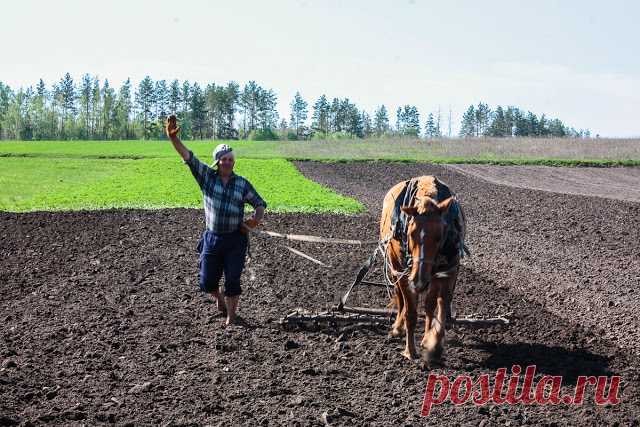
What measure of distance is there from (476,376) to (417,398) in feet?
2.51

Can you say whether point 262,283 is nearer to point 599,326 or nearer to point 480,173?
point 599,326

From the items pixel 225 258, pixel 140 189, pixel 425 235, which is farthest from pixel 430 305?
pixel 140 189

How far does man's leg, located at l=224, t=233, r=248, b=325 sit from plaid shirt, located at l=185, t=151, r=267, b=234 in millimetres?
187

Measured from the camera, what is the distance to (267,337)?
735cm

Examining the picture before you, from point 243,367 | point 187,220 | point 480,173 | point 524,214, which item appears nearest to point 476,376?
point 243,367

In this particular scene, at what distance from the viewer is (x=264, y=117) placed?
12706 centimetres

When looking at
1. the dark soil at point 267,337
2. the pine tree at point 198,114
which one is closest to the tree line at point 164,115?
the pine tree at point 198,114

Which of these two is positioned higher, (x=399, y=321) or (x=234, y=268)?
(x=234, y=268)

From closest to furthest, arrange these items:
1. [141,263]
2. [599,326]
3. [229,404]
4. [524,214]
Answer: [229,404]
[599,326]
[141,263]
[524,214]

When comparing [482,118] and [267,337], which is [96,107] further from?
[267,337]

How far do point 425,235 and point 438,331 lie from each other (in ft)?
3.23

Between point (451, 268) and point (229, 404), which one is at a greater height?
point (451, 268)

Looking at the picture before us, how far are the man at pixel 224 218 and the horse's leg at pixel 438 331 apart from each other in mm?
2004

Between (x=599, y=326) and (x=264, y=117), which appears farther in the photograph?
(x=264, y=117)
